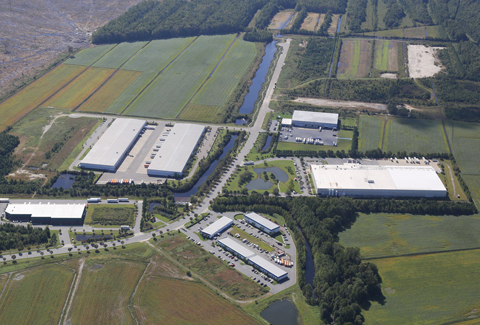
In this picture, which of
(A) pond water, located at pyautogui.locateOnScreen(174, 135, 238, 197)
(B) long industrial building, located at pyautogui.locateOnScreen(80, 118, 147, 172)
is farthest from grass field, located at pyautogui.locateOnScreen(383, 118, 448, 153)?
(B) long industrial building, located at pyautogui.locateOnScreen(80, 118, 147, 172)

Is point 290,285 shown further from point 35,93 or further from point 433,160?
point 35,93

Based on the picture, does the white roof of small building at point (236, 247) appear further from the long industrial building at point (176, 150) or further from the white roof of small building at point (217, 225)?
the long industrial building at point (176, 150)

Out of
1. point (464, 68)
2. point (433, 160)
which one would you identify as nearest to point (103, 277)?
point (433, 160)

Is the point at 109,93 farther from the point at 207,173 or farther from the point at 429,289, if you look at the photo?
the point at 429,289

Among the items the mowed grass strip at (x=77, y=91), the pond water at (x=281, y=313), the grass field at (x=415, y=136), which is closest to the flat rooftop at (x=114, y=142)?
the mowed grass strip at (x=77, y=91)

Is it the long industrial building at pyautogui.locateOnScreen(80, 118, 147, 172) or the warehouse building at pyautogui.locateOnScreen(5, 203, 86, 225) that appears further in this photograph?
the long industrial building at pyautogui.locateOnScreen(80, 118, 147, 172)

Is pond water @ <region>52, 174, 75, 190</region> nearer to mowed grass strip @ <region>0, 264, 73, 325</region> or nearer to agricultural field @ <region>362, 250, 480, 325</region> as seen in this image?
mowed grass strip @ <region>0, 264, 73, 325</region>

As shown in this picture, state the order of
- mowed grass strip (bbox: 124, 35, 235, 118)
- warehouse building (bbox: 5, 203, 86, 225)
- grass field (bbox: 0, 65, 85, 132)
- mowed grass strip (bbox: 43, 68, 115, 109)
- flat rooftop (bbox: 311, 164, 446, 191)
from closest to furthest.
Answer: warehouse building (bbox: 5, 203, 86, 225)
flat rooftop (bbox: 311, 164, 446, 191)
grass field (bbox: 0, 65, 85, 132)
mowed grass strip (bbox: 124, 35, 235, 118)
mowed grass strip (bbox: 43, 68, 115, 109)
